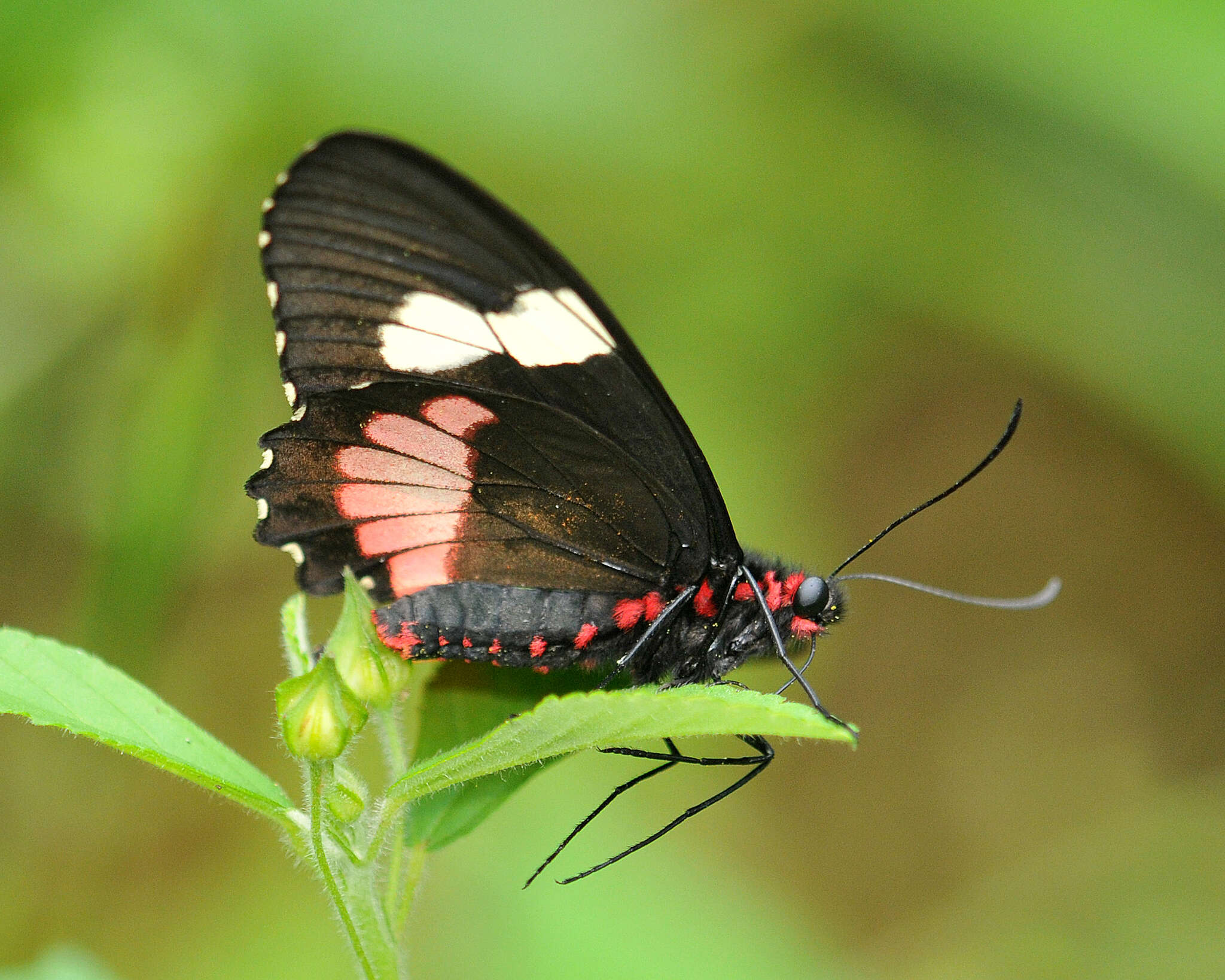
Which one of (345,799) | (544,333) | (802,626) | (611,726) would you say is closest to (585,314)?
(544,333)

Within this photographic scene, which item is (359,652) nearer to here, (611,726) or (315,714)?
(315,714)

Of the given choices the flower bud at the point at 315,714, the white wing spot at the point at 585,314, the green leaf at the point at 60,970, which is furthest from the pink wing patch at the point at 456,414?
the green leaf at the point at 60,970

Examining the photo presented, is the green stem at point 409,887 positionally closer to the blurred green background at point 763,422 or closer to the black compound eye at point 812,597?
the black compound eye at point 812,597

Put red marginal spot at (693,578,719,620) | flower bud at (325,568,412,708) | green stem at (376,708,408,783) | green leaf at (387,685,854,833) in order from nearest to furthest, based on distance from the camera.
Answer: green leaf at (387,685,854,833) → flower bud at (325,568,412,708) → green stem at (376,708,408,783) → red marginal spot at (693,578,719,620)

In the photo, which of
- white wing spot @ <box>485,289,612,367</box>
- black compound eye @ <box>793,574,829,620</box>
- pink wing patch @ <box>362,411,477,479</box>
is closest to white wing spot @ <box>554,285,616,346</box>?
white wing spot @ <box>485,289,612,367</box>

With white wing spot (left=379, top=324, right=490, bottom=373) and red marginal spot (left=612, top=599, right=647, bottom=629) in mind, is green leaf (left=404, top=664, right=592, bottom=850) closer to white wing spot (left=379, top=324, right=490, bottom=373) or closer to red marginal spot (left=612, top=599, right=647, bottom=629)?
red marginal spot (left=612, top=599, right=647, bottom=629)

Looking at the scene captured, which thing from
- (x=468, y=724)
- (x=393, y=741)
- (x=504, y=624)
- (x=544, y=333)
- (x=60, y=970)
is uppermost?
(x=544, y=333)

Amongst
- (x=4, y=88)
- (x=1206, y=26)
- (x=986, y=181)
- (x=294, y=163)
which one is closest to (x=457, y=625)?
(x=294, y=163)

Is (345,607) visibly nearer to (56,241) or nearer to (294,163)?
(294,163)
